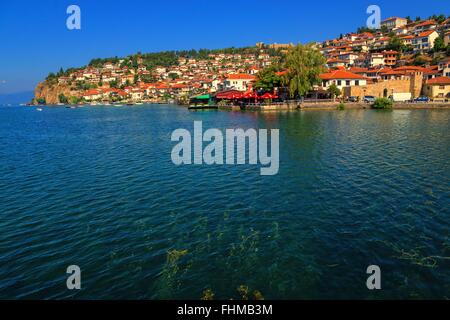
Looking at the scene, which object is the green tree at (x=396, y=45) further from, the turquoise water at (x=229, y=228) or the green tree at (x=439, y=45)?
the turquoise water at (x=229, y=228)

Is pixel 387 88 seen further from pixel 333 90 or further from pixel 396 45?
pixel 396 45

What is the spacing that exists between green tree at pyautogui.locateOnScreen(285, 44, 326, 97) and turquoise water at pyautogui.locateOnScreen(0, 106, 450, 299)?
→ 169ft

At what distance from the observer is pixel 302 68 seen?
2985 inches

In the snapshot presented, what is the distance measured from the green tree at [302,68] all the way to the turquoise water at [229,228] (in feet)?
169

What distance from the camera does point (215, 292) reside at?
963cm

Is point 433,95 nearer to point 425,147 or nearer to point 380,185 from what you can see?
point 425,147

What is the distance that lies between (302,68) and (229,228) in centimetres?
6900

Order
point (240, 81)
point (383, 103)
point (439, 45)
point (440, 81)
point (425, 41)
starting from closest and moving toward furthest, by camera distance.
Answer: point (383, 103)
point (440, 81)
point (439, 45)
point (240, 81)
point (425, 41)

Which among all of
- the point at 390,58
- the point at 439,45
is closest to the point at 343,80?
the point at 390,58

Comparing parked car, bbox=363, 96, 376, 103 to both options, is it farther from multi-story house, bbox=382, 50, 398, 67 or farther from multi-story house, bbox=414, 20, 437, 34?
multi-story house, bbox=414, 20, 437, 34

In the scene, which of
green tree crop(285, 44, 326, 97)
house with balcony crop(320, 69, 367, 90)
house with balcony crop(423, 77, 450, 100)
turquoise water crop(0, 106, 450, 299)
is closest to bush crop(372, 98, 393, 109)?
house with balcony crop(423, 77, 450, 100)

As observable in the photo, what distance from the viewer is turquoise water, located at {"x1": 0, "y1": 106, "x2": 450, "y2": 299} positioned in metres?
10.1
